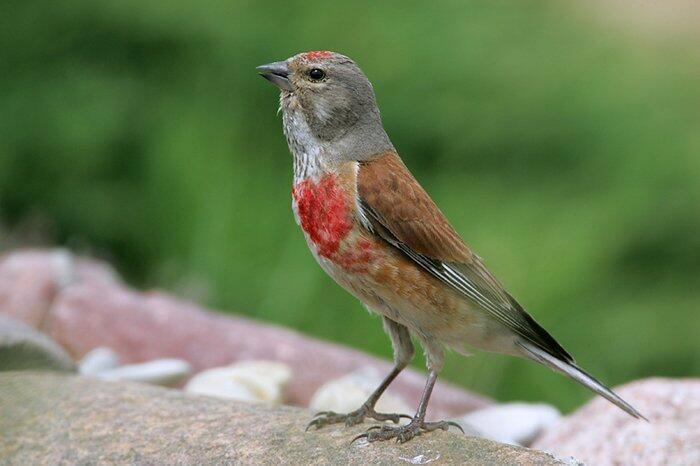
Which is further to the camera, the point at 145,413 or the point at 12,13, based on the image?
the point at 12,13

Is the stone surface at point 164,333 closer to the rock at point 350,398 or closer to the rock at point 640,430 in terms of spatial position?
the rock at point 350,398

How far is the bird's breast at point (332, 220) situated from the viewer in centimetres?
370

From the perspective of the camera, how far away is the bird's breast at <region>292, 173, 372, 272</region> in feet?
12.1

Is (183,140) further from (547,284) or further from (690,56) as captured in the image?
(690,56)

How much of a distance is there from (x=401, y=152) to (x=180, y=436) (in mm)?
3065

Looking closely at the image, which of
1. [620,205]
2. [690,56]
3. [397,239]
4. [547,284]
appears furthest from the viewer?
[690,56]

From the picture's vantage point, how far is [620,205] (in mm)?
6453

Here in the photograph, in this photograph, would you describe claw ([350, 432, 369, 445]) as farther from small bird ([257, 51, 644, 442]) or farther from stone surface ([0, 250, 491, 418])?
stone surface ([0, 250, 491, 418])

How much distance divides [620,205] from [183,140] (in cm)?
205

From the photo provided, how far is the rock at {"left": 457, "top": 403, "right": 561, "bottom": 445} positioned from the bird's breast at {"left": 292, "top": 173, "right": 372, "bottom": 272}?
3.59 ft

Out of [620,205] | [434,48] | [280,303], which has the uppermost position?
[434,48]

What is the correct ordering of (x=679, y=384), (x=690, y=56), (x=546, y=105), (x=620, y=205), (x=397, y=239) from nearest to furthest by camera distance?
(x=397, y=239) < (x=679, y=384) < (x=620, y=205) < (x=546, y=105) < (x=690, y=56)

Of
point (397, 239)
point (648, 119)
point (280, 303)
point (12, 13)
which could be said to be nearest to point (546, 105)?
point (648, 119)

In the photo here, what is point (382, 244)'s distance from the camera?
3752mm
